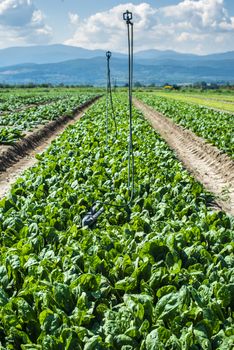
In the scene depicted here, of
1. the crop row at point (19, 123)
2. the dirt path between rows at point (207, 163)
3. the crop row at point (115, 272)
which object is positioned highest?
the crop row at point (19, 123)

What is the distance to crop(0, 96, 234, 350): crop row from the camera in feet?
14.6

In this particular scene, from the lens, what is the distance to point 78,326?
4.51 m

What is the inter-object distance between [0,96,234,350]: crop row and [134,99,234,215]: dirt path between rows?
3.17 meters

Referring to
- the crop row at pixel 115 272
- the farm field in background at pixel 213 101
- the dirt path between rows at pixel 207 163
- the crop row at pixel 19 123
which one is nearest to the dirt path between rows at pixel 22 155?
the crop row at pixel 19 123

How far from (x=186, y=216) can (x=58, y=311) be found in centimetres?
372

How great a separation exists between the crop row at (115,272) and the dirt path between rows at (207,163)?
317cm

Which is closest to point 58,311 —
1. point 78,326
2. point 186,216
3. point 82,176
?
point 78,326

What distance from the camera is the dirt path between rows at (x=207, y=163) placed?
40.5 feet

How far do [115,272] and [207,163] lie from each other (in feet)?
40.6

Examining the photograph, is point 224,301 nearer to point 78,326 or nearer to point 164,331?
point 164,331

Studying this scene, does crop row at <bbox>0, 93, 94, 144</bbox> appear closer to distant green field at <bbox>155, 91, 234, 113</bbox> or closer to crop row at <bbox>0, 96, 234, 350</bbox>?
crop row at <bbox>0, 96, 234, 350</bbox>

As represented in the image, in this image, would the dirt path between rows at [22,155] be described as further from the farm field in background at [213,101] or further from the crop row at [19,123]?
the farm field in background at [213,101]

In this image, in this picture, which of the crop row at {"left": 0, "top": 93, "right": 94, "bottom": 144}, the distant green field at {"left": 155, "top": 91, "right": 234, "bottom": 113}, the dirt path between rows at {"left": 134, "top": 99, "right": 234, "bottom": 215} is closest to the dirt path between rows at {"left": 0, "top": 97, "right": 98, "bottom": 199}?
the crop row at {"left": 0, "top": 93, "right": 94, "bottom": 144}

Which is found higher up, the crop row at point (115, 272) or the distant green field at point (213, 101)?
the distant green field at point (213, 101)
